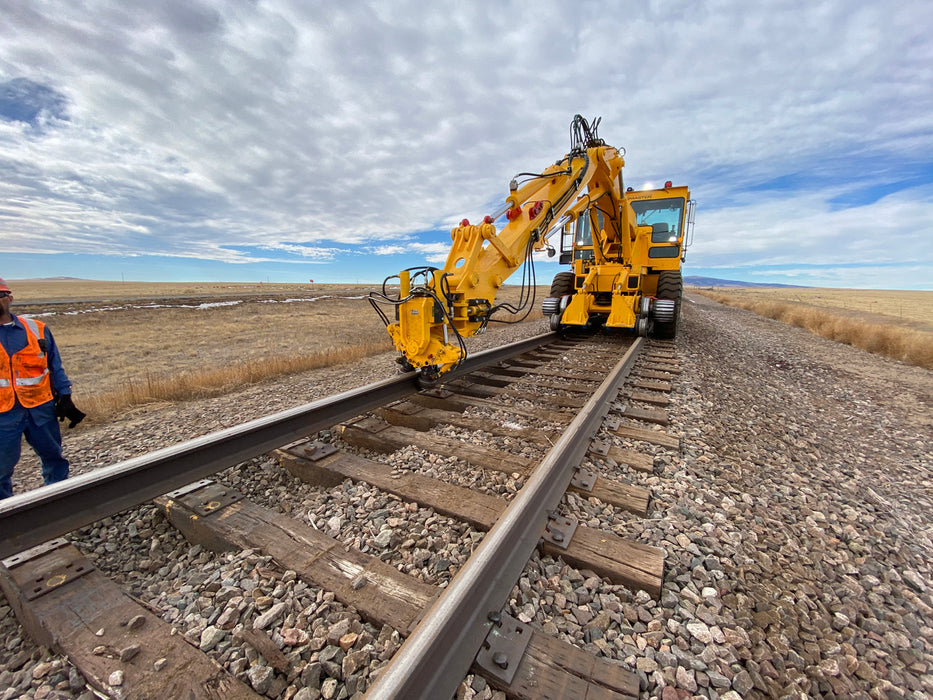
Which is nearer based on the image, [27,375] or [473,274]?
[27,375]

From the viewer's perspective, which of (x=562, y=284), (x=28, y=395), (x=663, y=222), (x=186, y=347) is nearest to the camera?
(x=28, y=395)

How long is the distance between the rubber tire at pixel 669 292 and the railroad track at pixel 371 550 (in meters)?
6.59

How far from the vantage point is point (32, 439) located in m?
3.07

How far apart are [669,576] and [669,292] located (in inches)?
343

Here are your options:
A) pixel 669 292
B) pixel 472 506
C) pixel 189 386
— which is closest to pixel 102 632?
pixel 472 506

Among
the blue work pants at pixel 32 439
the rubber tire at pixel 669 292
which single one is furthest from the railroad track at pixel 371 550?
the rubber tire at pixel 669 292

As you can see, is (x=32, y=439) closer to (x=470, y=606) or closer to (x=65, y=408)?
(x=65, y=408)

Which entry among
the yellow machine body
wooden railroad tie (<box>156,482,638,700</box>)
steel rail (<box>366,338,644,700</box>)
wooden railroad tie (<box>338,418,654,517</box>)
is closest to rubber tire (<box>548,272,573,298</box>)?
the yellow machine body

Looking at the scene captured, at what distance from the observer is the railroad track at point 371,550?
146 cm

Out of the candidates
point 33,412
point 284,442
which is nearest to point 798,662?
point 284,442

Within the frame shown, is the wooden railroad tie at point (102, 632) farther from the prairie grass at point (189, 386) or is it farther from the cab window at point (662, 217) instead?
the cab window at point (662, 217)

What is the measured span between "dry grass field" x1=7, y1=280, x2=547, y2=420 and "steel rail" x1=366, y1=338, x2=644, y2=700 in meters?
5.38

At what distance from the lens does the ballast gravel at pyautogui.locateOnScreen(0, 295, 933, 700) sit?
5.02 feet

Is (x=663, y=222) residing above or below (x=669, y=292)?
above
